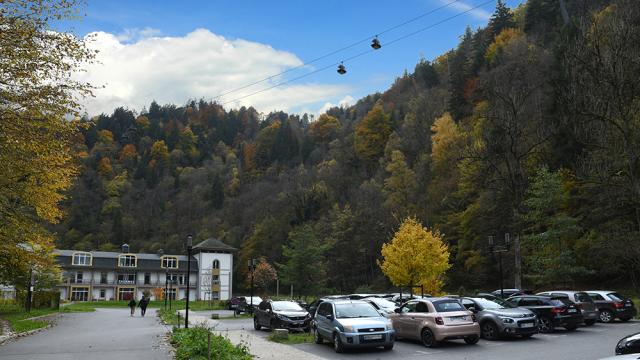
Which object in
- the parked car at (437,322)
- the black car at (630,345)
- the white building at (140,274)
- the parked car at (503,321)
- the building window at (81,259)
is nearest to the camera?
the black car at (630,345)

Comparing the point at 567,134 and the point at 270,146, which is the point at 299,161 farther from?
the point at 567,134

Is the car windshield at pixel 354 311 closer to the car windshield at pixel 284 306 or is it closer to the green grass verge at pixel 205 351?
the green grass verge at pixel 205 351

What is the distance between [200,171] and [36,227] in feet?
402

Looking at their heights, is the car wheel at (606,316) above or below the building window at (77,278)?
below

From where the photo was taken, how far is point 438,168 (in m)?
68.3

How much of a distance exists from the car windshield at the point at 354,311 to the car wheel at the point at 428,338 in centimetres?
170

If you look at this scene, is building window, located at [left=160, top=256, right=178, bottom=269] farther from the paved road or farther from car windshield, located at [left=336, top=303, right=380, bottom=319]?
car windshield, located at [left=336, top=303, right=380, bottom=319]

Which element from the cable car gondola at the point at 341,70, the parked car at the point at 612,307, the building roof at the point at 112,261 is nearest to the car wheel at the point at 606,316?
the parked car at the point at 612,307

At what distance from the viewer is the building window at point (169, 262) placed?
3493 inches

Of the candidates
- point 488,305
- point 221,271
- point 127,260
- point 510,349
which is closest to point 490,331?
point 488,305

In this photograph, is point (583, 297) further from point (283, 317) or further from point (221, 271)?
point (221, 271)

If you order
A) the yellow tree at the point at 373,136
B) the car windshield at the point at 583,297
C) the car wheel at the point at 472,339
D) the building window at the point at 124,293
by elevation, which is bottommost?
the building window at the point at 124,293

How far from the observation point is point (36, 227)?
70.3 ft

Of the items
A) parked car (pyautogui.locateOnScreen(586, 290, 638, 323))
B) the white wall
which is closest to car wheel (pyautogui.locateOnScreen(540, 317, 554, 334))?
parked car (pyautogui.locateOnScreen(586, 290, 638, 323))
